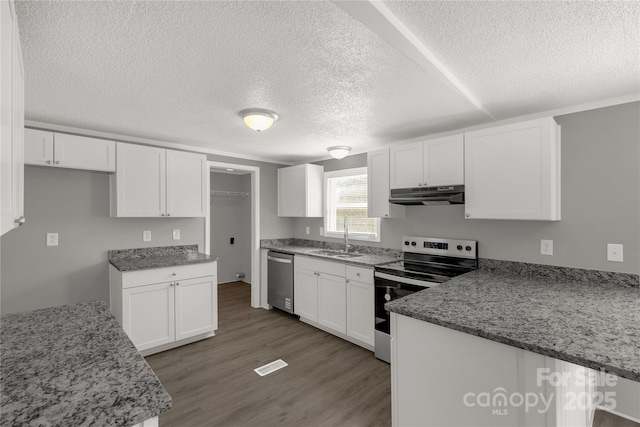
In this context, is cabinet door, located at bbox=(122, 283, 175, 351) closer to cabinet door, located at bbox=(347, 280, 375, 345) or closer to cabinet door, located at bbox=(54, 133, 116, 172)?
cabinet door, located at bbox=(54, 133, 116, 172)

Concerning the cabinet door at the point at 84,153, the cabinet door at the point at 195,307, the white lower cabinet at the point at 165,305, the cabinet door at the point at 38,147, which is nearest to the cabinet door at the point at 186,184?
the cabinet door at the point at 84,153

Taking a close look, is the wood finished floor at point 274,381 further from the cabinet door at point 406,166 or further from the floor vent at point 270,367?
the cabinet door at point 406,166

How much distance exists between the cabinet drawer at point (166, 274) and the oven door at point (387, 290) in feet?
6.20

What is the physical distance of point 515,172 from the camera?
2.40 meters

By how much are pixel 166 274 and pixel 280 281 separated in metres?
1.55

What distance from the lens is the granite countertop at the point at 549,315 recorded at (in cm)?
114

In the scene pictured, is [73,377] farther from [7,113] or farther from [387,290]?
[387,290]

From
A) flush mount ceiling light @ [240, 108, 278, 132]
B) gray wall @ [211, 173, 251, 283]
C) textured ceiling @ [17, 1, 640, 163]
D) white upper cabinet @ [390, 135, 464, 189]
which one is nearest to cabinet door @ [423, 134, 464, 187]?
white upper cabinet @ [390, 135, 464, 189]

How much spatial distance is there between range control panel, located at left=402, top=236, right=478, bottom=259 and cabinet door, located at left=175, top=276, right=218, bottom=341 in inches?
90.0

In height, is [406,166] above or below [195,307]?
above

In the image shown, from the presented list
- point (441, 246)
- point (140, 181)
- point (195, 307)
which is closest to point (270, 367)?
point (195, 307)

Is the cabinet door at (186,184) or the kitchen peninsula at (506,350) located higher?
the cabinet door at (186,184)

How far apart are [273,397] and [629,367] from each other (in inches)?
84.4

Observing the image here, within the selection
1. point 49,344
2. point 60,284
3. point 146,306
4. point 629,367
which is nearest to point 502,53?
point 629,367
